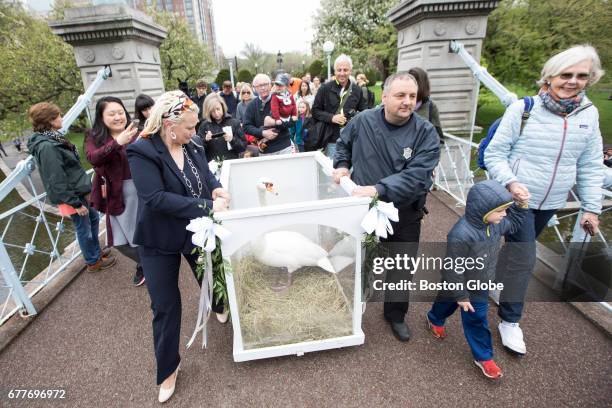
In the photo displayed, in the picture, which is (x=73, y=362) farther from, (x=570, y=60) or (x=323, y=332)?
(x=570, y=60)

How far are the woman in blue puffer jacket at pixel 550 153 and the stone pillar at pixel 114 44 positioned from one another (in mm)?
5210

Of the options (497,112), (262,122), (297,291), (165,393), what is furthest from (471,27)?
(497,112)

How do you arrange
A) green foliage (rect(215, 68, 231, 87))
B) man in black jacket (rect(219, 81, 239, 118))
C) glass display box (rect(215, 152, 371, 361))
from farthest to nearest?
green foliage (rect(215, 68, 231, 87))
man in black jacket (rect(219, 81, 239, 118))
glass display box (rect(215, 152, 371, 361))

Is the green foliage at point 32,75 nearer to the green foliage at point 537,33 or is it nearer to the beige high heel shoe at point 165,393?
the beige high heel shoe at point 165,393

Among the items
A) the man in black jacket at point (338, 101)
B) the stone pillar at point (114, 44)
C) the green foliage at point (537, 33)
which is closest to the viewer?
the man in black jacket at point (338, 101)

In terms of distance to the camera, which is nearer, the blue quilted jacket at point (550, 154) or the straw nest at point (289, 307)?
the blue quilted jacket at point (550, 154)

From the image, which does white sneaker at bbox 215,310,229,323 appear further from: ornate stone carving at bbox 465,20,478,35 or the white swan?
ornate stone carving at bbox 465,20,478,35

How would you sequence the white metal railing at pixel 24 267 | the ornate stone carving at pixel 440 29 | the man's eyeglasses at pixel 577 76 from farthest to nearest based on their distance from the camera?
the ornate stone carving at pixel 440 29
the white metal railing at pixel 24 267
the man's eyeglasses at pixel 577 76

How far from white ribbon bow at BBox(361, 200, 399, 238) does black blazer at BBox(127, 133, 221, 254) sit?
1.00 meters

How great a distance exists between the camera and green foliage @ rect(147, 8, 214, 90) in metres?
17.3

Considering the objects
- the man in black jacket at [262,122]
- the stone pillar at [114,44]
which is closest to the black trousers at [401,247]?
the man in black jacket at [262,122]

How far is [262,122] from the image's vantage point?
499 cm

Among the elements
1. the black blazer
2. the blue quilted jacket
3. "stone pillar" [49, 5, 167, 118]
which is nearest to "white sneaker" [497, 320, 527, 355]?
the blue quilted jacket

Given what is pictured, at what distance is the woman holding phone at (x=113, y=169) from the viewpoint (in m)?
3.09
